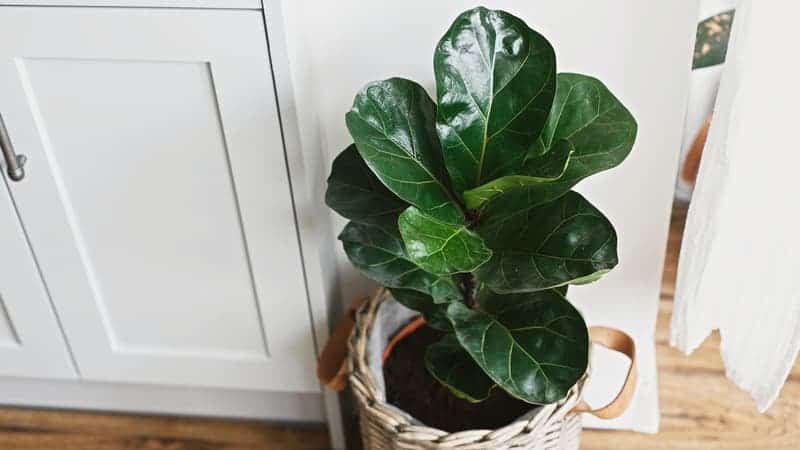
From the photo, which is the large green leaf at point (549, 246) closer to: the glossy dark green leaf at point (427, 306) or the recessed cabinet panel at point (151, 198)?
the glossy dark green leaf at point (427, 306)

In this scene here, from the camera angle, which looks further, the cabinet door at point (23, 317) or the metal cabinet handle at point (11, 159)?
the cabinet door at point (23, 317)

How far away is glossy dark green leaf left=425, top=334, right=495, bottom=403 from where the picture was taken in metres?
1.22

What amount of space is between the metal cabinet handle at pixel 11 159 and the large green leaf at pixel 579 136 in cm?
64

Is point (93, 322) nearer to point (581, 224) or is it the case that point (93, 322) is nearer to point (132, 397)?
point (132, 397)

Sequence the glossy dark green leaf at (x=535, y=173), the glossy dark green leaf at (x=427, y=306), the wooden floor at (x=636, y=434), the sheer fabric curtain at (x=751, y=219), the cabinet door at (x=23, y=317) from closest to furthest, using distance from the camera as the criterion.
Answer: the glossy dark green leaf at (x=535, y=173) < the sheer fabric curtain at (x=751, y=219) < the glossy dark green leaf at (x=427, y=306) < the cabinet door at (x=23, y=317) < the wooden floor at (x=636, y=434)

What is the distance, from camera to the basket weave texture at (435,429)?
1.19m

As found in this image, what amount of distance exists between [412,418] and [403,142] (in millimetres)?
382

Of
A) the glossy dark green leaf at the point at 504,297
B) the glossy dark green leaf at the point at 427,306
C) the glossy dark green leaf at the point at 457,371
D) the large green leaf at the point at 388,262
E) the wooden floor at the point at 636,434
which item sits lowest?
the wooden floor at the point at 636,434

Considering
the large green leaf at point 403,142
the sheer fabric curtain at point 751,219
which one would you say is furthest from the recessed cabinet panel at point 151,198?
the sheer fabric curtain at point 751,219

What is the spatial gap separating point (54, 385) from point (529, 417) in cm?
92

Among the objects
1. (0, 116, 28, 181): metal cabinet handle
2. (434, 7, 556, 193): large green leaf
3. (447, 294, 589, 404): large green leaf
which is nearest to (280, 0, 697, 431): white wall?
(434, 7, 556, 193): large green leaf

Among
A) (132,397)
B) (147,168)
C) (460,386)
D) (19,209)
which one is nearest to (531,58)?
(460,386)

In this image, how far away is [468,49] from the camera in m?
1.06

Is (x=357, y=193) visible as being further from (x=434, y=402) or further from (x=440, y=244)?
(x=434, y=402)
